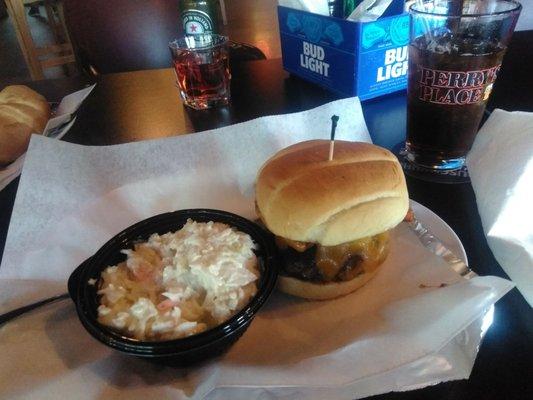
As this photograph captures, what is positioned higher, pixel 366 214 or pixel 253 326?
pixel 366 214

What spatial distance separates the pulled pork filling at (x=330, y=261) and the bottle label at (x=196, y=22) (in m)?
1.31

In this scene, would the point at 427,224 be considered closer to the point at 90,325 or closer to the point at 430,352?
the point at 430,352

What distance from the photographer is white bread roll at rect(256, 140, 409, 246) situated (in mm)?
819

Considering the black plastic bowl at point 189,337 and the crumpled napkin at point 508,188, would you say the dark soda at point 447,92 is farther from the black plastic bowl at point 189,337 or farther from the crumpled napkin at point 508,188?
the black plastic bowl at point 189,337

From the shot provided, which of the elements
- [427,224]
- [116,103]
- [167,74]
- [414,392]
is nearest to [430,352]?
[414,392]

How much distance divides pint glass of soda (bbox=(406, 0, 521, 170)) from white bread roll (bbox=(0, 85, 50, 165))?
4.33 feet

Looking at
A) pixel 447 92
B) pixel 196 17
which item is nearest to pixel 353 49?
pixel 447 92

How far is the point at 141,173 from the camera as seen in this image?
1.13 meters

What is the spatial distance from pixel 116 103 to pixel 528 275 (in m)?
1.65

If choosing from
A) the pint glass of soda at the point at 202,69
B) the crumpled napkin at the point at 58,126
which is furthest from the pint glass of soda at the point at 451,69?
the crumpled napkin at the point at 58,126

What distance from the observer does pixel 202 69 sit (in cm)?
163

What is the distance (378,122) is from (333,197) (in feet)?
2.55

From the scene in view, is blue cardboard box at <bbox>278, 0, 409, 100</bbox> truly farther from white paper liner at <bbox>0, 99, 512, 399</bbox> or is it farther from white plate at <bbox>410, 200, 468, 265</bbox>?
white plate at <bbox>410, 200, 468, 265</bbox>

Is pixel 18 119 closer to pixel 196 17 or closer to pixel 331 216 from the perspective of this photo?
pixel 196 17
